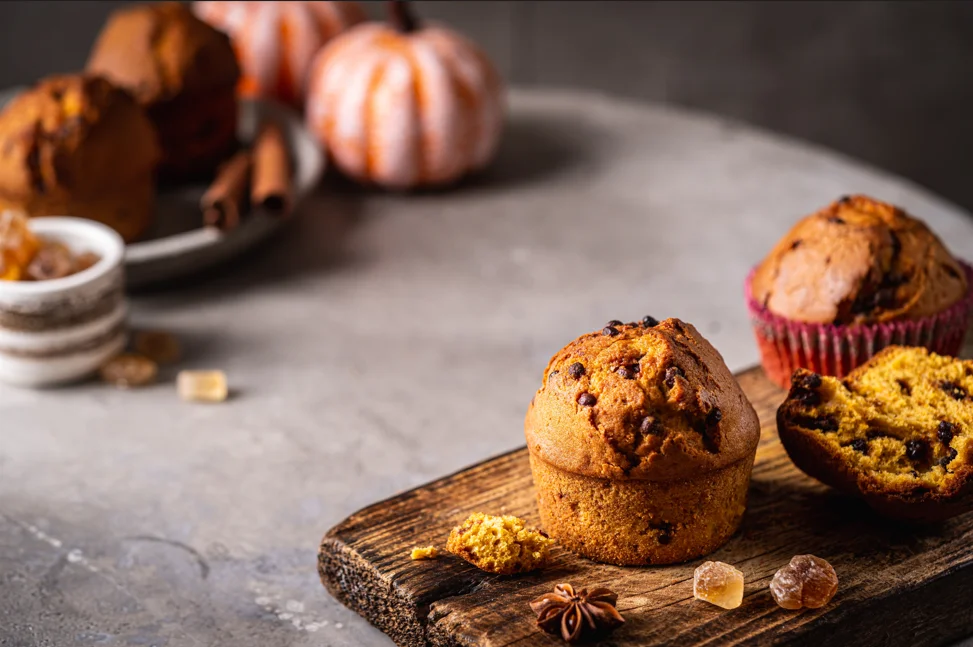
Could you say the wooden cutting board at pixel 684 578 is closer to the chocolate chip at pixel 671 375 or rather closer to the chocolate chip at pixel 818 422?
the chocolate chip at pixel 818 422

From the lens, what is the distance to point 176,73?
311 centimetres

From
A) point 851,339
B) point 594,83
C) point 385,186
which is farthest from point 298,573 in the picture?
point 594,83

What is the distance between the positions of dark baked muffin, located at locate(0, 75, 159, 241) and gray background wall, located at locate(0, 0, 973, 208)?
7.52 feet

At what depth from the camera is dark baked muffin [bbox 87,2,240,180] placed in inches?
122

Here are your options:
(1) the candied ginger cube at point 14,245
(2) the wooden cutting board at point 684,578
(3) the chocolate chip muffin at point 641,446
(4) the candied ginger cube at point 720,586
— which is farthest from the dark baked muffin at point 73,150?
(4) the candied ginger cube at point 720,586

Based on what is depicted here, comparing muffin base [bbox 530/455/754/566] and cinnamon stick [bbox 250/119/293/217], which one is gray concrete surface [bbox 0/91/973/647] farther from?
muffin base [bbox 530/455/754/566]

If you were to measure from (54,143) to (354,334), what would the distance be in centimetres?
82

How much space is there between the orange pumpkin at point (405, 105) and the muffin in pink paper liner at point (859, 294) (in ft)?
4.67

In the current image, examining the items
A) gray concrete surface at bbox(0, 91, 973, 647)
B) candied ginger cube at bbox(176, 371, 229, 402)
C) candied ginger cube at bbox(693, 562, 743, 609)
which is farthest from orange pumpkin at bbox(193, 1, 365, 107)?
candied ginger cube at bbox(693, 562, 743, 609)

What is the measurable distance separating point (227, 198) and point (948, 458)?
6.18 feet

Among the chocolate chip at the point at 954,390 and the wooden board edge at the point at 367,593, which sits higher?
the chocolate chip at the point at 954,390

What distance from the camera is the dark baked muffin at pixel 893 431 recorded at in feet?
5.55

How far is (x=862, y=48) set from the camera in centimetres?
504

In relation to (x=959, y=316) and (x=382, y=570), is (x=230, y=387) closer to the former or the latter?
(x=382, y=570)
